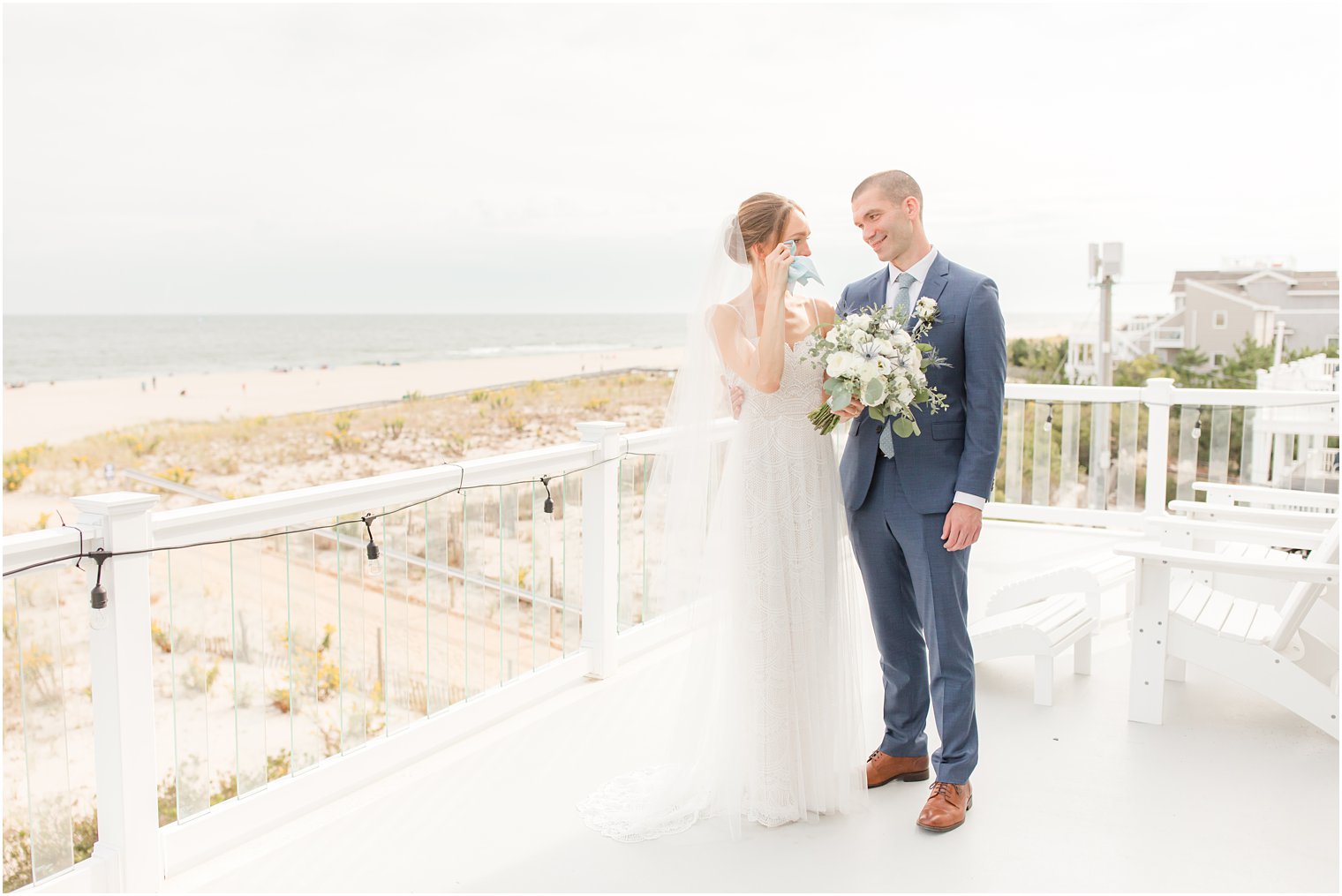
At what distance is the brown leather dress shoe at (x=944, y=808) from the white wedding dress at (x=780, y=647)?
0.65 ft

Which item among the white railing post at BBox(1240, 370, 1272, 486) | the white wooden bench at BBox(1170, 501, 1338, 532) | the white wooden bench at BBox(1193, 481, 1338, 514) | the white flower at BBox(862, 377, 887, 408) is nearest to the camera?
the white flower at BBox(862, 377, 887, 408)

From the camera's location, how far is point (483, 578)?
3730 millimetres

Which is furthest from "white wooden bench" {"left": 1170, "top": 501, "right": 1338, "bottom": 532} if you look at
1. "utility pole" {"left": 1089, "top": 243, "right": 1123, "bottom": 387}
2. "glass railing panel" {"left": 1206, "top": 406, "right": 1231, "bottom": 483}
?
"utility pole" {"left": 1089, "top": 243, "right": 1123, "bottom": 387}

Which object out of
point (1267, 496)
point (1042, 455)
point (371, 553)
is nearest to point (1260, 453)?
point (1042, 455)

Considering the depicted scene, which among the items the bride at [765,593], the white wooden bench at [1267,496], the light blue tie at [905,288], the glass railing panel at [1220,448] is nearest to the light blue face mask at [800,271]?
the bride at [765,593]

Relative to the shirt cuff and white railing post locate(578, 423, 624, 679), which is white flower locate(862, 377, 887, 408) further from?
white railing post locate(578, 423, 624, 679)

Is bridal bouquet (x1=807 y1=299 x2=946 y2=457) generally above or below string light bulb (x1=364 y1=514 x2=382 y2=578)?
above

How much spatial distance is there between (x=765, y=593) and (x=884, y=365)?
74 cm

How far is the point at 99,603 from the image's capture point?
220 cm

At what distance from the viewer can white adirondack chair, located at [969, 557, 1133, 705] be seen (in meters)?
3.66

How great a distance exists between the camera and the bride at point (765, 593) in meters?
2.70

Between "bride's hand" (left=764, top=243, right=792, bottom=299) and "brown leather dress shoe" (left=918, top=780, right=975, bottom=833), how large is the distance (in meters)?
1.45

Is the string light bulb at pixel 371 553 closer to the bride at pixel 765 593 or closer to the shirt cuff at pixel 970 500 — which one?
the bride at pixel 765 593

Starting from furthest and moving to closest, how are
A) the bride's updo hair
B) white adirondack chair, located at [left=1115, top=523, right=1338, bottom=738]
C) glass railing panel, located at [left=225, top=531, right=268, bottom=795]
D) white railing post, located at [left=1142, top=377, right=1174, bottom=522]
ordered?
white railing post, located at [left=1142, top=377, right=1174, bottom=522]
glass railing panel, located at [left=225, top=531, right=268, bottom=795]
white adirondack chair, located at [left=1115, top=523, right=1338, bottom=738]
the bride's updo hair
